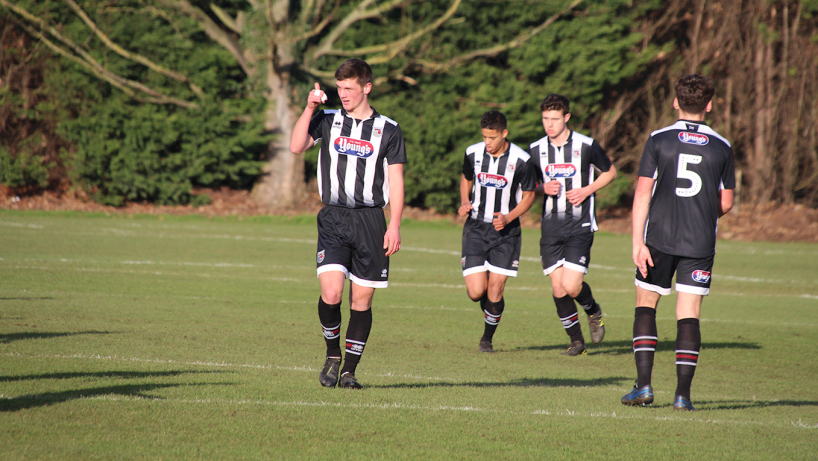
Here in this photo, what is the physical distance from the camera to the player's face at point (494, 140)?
25.8ft

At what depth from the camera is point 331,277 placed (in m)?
5.43

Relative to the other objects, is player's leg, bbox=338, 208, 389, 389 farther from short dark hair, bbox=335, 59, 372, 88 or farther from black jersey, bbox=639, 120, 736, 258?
black jersey, bbox=639, 120, 736, 258

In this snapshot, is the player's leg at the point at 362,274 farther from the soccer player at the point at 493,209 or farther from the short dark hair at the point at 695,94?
the soccer player at the point at 493,209

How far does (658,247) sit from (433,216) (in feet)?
63.4

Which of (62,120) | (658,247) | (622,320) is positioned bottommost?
→ (622,320)

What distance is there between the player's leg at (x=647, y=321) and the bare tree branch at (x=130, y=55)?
20567 millimetres

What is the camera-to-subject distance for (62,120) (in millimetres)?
23031

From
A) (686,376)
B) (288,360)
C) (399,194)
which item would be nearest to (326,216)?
(399,194)

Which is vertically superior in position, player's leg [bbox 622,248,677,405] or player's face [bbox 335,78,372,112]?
player's face [bbox 335,78,372,112]

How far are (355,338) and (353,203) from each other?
3.04 ft

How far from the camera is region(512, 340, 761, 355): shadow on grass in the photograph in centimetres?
798

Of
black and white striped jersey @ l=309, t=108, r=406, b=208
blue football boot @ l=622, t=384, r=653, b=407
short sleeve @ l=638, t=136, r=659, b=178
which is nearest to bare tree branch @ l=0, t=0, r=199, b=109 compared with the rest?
black and white striped jersey @ l=309, t=108, r=406, b=208

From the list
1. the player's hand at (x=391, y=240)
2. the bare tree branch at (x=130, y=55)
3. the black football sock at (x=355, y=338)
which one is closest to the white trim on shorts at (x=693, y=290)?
the player's hand at (x=391, y=240)

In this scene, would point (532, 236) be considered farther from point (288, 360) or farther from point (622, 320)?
point (288, 360)
